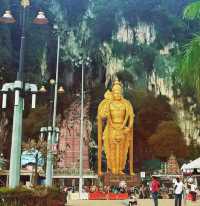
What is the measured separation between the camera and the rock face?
1960 inches

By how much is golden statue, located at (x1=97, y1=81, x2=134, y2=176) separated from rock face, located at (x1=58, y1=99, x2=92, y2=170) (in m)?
4.40

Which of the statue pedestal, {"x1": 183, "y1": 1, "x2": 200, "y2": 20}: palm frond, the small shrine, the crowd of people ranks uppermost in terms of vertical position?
{"x1": 183, "y1": 1, "x2": 200, "y2": 20}: palm frond

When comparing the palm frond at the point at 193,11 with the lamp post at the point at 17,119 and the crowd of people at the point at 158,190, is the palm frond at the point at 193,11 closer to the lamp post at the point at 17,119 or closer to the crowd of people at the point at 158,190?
the lamp post at the point at 17,119

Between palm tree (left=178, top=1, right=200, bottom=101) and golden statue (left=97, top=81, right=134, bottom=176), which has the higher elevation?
golden statue (left=97, top=81, right=134, bottom=176)

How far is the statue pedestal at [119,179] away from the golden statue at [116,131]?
1101 mm

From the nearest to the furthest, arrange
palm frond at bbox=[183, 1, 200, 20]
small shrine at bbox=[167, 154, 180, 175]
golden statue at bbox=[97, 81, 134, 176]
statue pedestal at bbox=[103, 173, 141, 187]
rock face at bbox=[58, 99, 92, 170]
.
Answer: palm frond at bbox=[183, 1, 200, 20] < statue pedestal at bbox=[103, 173, 141, 187] < golden statue at bbox=[97, 81, 134, 176] < small shrine at bbox=[167, 154, 180, 175] < rock face at bbox=[58, 99, 92, 170]

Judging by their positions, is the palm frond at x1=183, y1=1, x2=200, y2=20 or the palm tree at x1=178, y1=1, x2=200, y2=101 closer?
the palm tree at x1=178, y1=1, x2=200, y2=101

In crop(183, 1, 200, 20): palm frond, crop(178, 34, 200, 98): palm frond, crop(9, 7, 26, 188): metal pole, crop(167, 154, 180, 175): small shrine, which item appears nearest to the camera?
crop(178, 34, 200, 98): palm frond

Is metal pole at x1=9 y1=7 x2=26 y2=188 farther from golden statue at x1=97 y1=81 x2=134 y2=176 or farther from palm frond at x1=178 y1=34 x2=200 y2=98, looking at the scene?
golden statue at x1=97 y1=81 x2=134 y2=176

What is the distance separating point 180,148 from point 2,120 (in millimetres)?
18996

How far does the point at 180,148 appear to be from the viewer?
52000 mm

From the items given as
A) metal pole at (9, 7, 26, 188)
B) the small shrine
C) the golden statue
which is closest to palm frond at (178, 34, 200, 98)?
metal pole at (9, 7, 26, 188)

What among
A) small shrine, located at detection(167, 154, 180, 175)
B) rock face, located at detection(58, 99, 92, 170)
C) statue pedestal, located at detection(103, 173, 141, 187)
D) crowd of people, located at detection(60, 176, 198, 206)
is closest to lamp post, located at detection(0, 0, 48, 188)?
crowd of people, located at detection(60, 176, 198, 206)

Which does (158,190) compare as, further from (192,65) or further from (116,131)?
(116,131)
